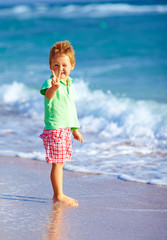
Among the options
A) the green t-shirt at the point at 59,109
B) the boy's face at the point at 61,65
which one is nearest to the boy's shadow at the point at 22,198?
the green t-shirt at the point at 59,109

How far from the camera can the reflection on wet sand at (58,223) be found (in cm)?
257

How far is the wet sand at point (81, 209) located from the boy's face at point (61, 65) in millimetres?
952

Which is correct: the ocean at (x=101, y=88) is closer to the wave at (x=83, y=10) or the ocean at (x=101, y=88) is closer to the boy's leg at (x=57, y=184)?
the wave at (x=83, y=10)

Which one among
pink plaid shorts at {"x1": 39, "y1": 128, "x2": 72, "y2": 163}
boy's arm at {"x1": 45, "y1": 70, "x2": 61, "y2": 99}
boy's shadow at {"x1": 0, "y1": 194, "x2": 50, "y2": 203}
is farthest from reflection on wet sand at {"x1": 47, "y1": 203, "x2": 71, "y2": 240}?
boy's arm at {"x1": 45, "y1": 70, "x2": 61, "y2": 99}

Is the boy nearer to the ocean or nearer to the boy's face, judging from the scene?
the boy's face

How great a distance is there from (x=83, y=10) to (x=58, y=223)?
24.1 meters

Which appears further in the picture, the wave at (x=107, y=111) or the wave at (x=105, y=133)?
the wave at (x=107, y=111)

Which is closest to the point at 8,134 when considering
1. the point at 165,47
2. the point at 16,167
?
the point at 16,167

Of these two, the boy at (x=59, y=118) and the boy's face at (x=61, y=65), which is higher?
the boy's face at (x=61, y=65)

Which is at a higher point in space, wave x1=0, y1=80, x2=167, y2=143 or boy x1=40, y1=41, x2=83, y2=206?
wave x1=0, y1=80, x2=167, y2=143

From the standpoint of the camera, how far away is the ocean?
15.9 feet

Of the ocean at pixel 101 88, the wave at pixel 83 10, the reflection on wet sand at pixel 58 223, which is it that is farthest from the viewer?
the wave at pixel 83 10

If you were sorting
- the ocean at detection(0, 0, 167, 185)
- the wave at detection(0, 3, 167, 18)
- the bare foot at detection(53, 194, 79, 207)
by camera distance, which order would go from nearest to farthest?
1. the bare foot at detection(53, 194, 79, 207)
2. the ocean at detection(0, 0, 167, 185)
3. the wave at detection(0, 3, 167, 18)

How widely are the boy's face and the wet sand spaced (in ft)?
3.12
